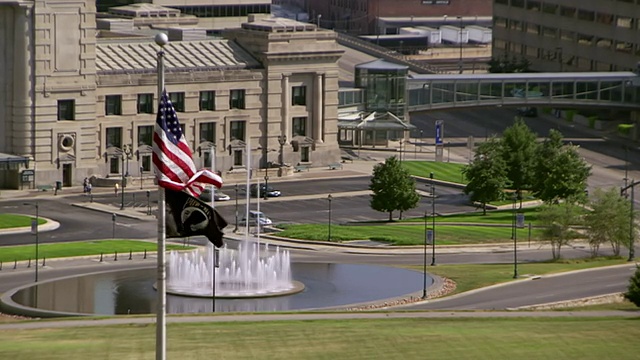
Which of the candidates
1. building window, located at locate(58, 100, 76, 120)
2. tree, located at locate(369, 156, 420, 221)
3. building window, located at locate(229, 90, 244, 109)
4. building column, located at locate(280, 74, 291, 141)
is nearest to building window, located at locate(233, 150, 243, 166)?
building window, located at locate(229, 90, 244, 109)

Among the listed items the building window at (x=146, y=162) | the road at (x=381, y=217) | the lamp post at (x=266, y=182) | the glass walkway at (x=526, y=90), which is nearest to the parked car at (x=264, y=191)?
the lamp post at (x=266, y=182)

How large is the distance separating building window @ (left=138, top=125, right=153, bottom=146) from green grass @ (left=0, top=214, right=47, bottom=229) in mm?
23712

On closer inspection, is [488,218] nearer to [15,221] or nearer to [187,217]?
[15,221]

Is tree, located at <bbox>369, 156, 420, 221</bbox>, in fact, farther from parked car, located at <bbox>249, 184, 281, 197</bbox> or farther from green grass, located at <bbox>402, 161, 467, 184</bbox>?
green grass, located at <bbox>402, 161, 467, 184</bbox>

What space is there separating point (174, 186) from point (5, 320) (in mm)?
47204

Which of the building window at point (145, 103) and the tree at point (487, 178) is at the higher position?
the building window at point (145, 103)

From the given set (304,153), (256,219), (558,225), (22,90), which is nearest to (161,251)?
(558,225)

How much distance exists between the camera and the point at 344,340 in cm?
7781

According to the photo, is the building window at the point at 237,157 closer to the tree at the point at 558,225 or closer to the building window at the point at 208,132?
the building window at the point at 208,132

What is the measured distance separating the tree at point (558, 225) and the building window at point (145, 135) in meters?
42.4

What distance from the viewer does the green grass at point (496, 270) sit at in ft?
366

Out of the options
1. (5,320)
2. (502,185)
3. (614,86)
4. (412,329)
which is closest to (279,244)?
(502,185)

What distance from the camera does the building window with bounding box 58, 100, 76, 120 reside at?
155 metres

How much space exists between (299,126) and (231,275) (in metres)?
60.2
